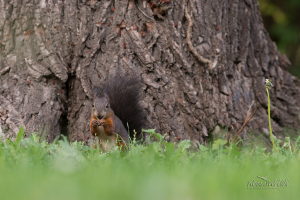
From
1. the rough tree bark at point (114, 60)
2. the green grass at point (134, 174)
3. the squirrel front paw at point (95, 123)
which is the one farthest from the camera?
the rough tree bark at point (114, 60)

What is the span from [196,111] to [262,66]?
2.93 feet

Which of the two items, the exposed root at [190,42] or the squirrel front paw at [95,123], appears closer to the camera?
the squirrel front paw at [95,123]

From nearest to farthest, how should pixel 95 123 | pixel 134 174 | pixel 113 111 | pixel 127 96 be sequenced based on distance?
pixel 134 174
pixel 95 123
pixel 127 96
pixel 113 111

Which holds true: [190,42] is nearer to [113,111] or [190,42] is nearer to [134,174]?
[113,111]

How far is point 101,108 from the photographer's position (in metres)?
2.91

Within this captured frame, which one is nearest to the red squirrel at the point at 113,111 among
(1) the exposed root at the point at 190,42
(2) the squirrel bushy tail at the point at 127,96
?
(2) the squirrel bushy tail at the point at 127,96

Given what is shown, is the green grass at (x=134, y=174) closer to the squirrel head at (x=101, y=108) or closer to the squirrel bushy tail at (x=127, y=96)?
the squirrel head at (x=101, y=108)

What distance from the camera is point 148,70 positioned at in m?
3.05

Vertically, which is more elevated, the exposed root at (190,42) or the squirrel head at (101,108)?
the exposed root at (190,42)

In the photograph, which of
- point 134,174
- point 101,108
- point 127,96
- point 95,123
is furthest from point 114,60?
point 134,174

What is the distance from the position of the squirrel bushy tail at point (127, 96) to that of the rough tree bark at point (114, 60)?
0.26ft

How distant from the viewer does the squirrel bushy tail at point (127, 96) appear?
2.98 m

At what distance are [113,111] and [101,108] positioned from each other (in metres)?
0.26

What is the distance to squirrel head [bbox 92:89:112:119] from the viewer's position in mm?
2904
